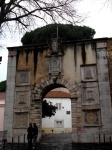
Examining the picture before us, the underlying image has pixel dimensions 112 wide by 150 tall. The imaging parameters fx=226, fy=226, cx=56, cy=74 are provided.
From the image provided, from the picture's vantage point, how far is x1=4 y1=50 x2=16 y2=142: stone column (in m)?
15.0

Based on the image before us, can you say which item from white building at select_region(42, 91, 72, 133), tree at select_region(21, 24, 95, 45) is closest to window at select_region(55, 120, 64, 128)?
white building at select_region(42, 91, 72, 133)

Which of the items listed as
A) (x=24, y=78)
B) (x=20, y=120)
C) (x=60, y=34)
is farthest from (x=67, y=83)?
(x=60, y=34)

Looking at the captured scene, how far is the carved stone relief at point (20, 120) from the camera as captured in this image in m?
15.0

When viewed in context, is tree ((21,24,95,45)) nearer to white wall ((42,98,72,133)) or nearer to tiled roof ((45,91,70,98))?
tiled roof ((45,91,70,98))

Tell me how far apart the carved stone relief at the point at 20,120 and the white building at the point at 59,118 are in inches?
841

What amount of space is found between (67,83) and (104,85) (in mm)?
2418

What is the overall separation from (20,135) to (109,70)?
7.17 m

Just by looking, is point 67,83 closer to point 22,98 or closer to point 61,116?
point 22,98

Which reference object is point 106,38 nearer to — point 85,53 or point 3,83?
point 85,53

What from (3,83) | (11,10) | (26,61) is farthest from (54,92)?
(11,10)

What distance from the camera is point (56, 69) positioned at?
15.4 meters

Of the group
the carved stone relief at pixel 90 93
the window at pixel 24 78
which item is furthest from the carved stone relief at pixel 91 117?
the window at pixel 24 78

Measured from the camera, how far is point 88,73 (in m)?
15.0

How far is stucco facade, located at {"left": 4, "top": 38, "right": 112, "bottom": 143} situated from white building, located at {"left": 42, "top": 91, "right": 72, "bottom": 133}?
21.1m
